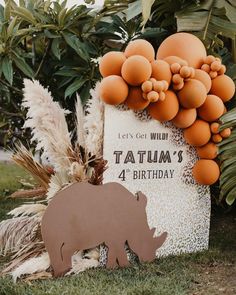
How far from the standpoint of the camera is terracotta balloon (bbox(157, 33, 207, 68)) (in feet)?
8.82

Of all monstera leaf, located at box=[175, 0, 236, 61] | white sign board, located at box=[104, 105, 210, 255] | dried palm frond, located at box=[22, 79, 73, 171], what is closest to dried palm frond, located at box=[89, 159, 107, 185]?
white sign board, located at box=[104, 105, 210, 255]

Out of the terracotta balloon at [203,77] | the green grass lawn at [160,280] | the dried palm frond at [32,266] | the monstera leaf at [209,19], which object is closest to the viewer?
the green grass lawn at [160,280]

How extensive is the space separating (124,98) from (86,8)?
1.08 metres

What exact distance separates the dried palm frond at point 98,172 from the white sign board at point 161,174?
3 cm

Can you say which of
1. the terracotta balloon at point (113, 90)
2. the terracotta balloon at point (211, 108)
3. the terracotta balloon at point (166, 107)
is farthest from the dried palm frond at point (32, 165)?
the terracotta balloon at point (211, 108)

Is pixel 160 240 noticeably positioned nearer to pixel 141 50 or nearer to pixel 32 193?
pixel 32 193

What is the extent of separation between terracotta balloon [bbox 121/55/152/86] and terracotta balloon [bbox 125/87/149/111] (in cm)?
4

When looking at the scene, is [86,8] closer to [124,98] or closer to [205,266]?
[124,98]

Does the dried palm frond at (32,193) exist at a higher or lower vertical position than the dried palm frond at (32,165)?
lower

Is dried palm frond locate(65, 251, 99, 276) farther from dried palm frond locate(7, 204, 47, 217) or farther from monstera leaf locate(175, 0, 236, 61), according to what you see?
monstera leaf locate(175, 0, 236, 61)

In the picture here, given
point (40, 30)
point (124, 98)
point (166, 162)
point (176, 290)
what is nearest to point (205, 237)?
point (166, 162)

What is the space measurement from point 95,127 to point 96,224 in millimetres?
451

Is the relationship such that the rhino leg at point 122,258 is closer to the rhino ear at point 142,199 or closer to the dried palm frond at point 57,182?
the rhino ear at point 142,199

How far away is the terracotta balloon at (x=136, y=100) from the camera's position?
2525 millimetres
